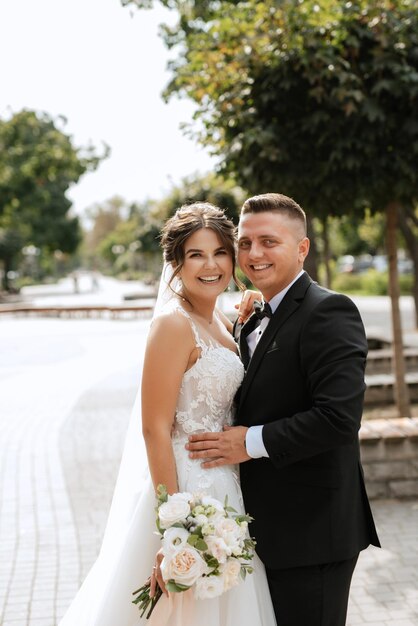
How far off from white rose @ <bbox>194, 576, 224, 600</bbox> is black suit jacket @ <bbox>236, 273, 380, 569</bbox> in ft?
1.23

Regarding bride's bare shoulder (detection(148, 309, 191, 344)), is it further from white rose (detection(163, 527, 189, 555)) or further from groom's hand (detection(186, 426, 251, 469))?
white rose (detection(163, 527, 189, 555))

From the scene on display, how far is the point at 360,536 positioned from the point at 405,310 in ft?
77.5

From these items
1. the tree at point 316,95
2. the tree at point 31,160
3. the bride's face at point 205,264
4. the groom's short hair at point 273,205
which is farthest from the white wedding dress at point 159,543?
the tree at point 31,160

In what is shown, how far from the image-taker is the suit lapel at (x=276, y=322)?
8.38 ft

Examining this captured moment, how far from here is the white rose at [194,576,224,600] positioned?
222 cm

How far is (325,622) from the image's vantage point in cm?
251

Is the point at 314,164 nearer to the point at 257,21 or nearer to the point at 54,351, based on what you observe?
the point at 257,21

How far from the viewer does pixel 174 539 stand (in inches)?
87.6

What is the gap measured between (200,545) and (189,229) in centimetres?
118

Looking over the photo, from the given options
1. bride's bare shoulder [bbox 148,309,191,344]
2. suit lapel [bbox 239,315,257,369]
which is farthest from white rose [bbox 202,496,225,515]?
suit lapel [bbox 239,315,257,369]

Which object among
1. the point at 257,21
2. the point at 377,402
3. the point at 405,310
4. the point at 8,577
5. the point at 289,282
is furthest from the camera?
the point at 405,310

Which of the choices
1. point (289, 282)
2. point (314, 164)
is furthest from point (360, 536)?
point (314, 164)

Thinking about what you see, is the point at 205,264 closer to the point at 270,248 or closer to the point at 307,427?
the point at 270,248

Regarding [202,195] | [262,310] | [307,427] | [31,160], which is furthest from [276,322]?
[31,160]
